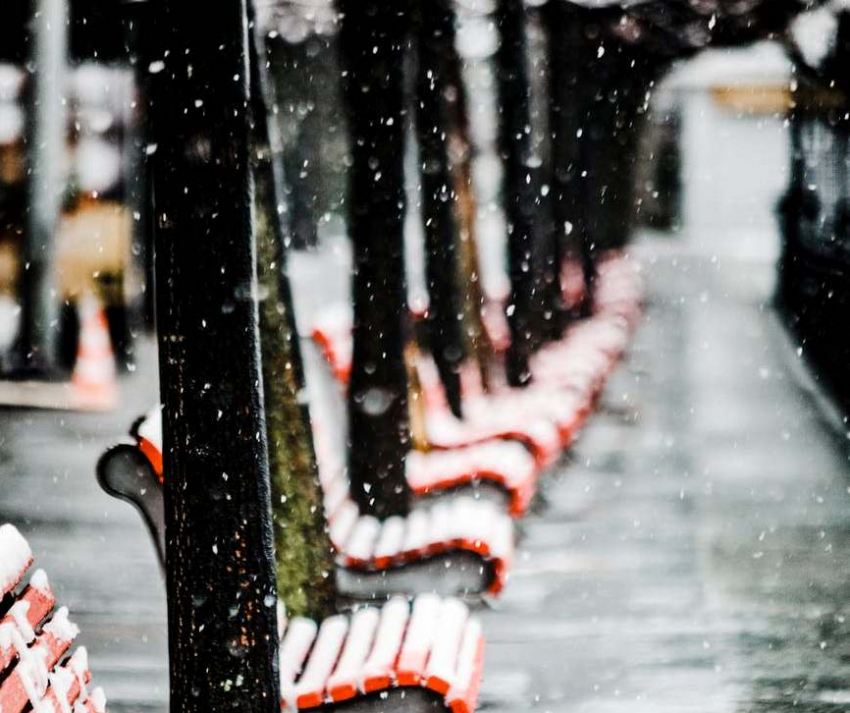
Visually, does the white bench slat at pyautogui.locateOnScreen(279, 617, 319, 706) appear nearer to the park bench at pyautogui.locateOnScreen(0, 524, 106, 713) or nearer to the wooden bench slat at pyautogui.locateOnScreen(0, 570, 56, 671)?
the park bench at pyautogui.locateOnScreen(0, 524, 106, 713)

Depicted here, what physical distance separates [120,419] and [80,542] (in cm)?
413

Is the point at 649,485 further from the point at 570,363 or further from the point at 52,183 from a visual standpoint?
the point at 52,183

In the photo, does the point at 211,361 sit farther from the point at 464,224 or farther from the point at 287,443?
the point at 464,224

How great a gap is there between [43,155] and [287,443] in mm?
7501

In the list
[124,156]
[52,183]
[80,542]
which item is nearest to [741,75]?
[124,156]

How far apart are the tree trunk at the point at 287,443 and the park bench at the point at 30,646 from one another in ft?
5.16

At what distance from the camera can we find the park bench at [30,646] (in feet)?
7.39

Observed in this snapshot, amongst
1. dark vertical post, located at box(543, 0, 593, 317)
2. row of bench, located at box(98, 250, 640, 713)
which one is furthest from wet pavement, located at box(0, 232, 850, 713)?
dark vertical post, located at box(543, 0, 593, 317)

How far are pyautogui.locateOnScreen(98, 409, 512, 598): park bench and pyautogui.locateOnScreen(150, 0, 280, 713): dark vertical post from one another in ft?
3.31

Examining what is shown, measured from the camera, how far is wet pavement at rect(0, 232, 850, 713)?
434cm

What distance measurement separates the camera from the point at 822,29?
42.2 feet

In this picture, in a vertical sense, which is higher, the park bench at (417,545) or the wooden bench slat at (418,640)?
the wooden bench slat at (418,640)

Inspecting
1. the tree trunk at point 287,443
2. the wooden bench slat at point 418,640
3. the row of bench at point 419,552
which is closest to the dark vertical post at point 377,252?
the row of bench at point 419,552

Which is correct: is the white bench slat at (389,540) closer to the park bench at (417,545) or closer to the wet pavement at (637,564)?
the park bench at (417,545)
